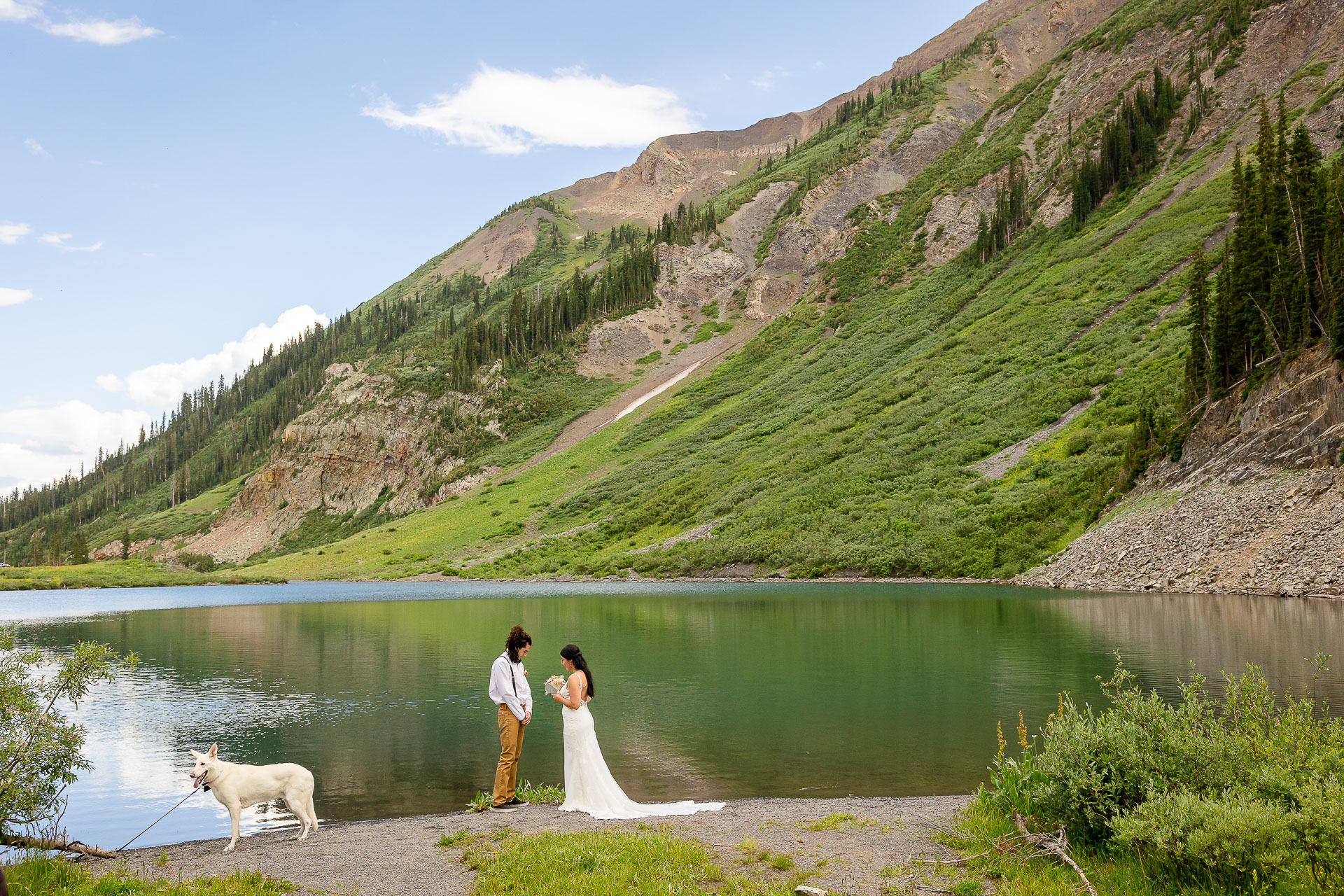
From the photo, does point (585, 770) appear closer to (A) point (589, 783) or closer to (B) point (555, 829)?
(A) point (589, 783)

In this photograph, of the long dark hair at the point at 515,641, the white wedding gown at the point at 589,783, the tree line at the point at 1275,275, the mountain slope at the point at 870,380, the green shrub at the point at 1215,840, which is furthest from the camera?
the mountain slope at the point at 870,380

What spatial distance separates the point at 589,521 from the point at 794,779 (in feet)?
297

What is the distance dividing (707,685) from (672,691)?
1.36 meters

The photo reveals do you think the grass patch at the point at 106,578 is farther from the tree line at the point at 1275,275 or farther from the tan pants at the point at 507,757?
the tan pants at the point at 507,757

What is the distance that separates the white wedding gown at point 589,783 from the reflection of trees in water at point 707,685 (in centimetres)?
170

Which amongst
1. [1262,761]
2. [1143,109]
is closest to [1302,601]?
[1262,761]

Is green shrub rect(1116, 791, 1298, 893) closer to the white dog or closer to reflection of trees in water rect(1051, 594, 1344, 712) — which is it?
the white dog

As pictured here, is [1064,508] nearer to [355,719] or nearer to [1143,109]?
[355,719]

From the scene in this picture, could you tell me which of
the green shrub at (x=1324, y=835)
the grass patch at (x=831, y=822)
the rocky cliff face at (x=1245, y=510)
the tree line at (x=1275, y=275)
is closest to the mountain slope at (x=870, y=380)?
the rocky cliff face at (x=1245, y=510)

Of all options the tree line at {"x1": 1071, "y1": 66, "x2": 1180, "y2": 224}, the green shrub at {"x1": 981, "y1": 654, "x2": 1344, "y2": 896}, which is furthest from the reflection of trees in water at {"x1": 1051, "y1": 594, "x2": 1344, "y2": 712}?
the tree line at {"x1": 1071, "y1": 66, "x2": 1180, "y2": 224}

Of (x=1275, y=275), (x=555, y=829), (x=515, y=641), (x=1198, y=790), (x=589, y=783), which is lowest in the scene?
(x=555, y=829)

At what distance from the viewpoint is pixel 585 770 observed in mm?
13172

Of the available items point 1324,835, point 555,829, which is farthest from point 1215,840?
point 555,829

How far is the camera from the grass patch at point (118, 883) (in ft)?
29.9
